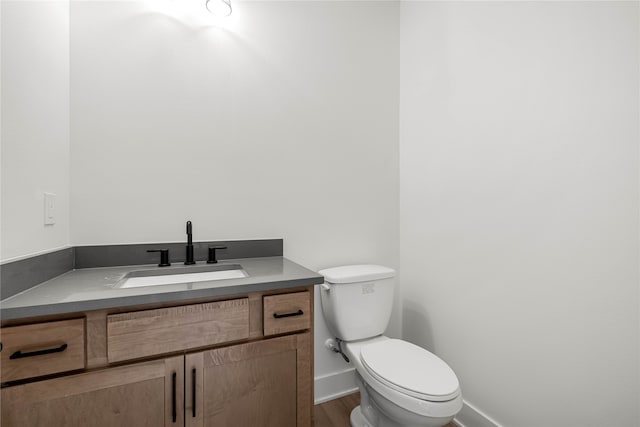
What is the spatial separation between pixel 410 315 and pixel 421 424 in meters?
0.87

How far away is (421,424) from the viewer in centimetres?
115

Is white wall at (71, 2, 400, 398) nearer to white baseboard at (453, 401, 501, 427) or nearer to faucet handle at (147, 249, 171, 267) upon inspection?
faucet handle at (147, 249, 171, 267)

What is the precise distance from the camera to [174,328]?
960mm

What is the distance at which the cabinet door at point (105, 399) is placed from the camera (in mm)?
805

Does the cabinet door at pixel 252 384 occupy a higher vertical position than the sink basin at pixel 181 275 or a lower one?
lower

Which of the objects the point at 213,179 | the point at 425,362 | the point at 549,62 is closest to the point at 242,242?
the point at 213,179

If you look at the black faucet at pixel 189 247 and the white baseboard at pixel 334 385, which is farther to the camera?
the white baseboard at pixel 334 385

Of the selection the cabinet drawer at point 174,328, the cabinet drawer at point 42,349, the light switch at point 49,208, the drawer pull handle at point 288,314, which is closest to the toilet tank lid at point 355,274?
the drawer pull handle at point 288,314

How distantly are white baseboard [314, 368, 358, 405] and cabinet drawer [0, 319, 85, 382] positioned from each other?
131 cm

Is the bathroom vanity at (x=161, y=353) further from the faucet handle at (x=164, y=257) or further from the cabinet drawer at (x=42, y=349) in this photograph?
the faucet handle at (x=164, y=257)

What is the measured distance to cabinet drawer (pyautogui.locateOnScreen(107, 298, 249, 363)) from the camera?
90cm

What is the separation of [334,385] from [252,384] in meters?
0.95

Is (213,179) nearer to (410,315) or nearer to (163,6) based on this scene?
(163,6)

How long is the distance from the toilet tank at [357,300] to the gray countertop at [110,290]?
357mm
